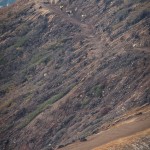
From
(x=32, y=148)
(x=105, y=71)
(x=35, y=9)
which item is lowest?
(x=32, y=148)

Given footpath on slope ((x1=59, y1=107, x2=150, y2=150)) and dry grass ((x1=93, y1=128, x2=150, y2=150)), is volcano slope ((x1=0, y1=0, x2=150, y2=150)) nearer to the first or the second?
dry grass ((x1=93, y1=128, x2=150, y2=150))

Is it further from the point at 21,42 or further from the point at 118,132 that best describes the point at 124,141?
the point at 21,42

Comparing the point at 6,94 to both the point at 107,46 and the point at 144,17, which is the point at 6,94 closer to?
the point at 107,46

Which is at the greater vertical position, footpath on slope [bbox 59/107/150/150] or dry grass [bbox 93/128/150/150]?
dry grass [bbox 93/128/150/150]

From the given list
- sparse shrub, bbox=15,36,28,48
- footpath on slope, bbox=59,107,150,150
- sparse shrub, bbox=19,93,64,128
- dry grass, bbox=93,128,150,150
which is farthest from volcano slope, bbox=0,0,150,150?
footpath on slope, bbox=59,107,150,150

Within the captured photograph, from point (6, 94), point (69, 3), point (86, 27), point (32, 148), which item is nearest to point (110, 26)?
point (86, 27)

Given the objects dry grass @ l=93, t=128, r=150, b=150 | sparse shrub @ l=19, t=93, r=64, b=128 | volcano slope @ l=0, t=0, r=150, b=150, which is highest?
dry grass @ l=93, t=128, r=150, b=150

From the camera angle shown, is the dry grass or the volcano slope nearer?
the dry grass
